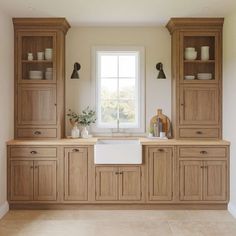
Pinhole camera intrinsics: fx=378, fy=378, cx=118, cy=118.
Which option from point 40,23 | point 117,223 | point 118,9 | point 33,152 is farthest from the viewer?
point 40,23

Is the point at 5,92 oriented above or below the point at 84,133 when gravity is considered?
above

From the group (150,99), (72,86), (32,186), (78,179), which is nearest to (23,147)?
(32,186)

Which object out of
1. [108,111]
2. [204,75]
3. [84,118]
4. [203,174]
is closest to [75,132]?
[84,118]

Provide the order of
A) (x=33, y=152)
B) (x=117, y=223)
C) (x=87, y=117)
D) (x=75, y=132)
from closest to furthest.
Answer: (x=117, y=223) → (x=33, y=152) → (x=75, y=132) → (x=87, y=117)

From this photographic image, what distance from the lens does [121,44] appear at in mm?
5355

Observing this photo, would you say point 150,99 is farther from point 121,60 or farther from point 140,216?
point 140,216

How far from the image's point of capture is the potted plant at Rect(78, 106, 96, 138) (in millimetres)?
5230

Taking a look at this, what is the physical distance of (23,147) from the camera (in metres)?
4.78

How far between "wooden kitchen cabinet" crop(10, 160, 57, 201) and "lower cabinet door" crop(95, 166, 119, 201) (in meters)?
0.56

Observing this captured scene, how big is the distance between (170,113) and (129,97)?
2.08 ft

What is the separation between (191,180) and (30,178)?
6.71 ft

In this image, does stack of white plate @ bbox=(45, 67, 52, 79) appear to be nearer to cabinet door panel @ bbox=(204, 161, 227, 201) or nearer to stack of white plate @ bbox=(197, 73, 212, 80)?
stack of white plate @ bbox=(197, 73, 212, 80)

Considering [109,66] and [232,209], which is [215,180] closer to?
[232,209]

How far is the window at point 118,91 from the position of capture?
17.8ft
